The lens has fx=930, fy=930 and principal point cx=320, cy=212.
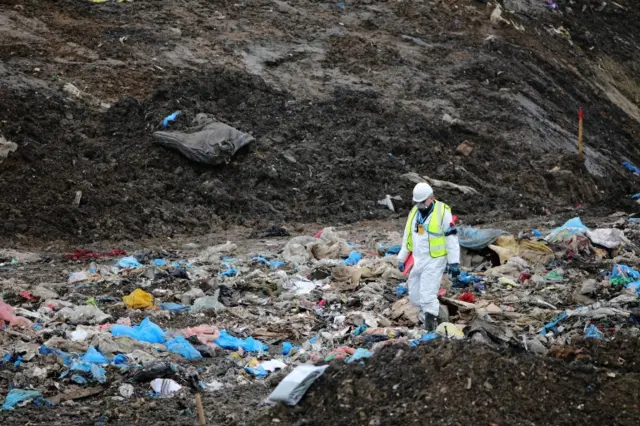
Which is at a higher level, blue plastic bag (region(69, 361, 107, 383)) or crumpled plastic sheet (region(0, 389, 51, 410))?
crumpled plastic sheet (region(0, 389, 51, 410))

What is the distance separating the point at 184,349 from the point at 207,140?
7961 millimetres

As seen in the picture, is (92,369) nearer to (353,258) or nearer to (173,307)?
(173,307)

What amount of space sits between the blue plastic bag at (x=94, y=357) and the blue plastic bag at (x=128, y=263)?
3.79 metres

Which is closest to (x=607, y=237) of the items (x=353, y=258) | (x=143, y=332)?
(x=353, y=258)

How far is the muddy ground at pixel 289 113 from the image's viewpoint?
15.2 meters

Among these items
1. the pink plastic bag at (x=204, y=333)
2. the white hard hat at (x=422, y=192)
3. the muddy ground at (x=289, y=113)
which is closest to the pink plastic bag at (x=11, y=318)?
the pink plastic bag at (x=204, y=333)

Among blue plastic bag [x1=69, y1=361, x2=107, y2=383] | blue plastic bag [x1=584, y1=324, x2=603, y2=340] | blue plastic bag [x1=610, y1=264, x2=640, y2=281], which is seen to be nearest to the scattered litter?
blue plastic bag [x1=69, y1=361, x2=107, y2=383]

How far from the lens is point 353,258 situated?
40.8 feet

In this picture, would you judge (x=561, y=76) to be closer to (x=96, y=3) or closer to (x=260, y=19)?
(x=260, y=19)

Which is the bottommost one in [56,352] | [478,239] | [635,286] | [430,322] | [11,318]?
[11,318]

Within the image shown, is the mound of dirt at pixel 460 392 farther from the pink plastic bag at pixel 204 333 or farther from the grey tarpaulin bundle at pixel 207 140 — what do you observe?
the grey tarpaulin bundle at pixel 207 140

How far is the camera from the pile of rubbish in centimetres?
788

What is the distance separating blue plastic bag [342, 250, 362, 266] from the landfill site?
0.12 metres

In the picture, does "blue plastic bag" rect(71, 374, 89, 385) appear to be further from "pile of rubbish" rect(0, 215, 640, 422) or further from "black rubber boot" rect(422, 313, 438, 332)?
"black rubber boot" rect(422, 313, 438, 332)
